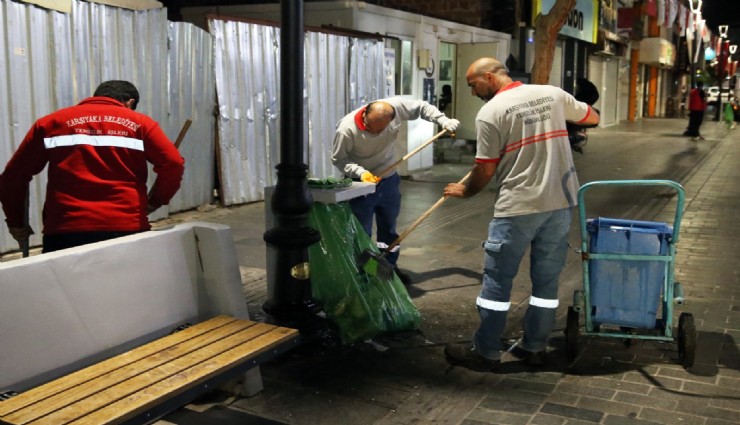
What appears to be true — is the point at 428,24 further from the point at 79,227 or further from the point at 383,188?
the point at 79,227

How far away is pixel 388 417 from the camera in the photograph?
162 inches

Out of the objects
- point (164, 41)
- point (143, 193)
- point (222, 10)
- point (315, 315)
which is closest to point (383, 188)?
point (315, 315)

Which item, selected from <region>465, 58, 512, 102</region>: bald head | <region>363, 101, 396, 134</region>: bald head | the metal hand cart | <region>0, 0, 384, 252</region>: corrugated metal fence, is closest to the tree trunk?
<region>0, 0, 384, 252</region>: corrugated metal fence

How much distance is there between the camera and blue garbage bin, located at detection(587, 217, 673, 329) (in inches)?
179

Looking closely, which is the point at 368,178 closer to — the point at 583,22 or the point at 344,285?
the point at 344,285

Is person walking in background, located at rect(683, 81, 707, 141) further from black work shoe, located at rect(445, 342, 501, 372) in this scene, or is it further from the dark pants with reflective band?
black work shoe, located at rect(445, 342, 501, 372)

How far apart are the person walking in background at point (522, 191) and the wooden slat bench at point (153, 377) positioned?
1.40 meters

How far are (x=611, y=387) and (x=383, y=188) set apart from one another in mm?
2658

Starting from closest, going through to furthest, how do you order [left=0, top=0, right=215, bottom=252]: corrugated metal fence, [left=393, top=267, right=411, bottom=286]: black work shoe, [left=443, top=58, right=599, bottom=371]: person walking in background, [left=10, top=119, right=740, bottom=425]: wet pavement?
1. [left=10, top=119, right=740, bottom=425]: wet pavement
2. [left=443, top=58, right=599, bottom=371]: person walking in background
3. [left=393, top=267, right=411, bottom=286]: black work shoe
4. [left=0, top=0, right=215, bottom=252]: corrugated metal fence

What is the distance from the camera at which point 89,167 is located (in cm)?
417

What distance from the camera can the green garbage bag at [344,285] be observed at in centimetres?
516

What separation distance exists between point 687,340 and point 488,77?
1990 mm

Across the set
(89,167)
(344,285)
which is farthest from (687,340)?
(89,167)

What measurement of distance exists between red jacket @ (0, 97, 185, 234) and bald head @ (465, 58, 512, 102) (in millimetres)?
1892
